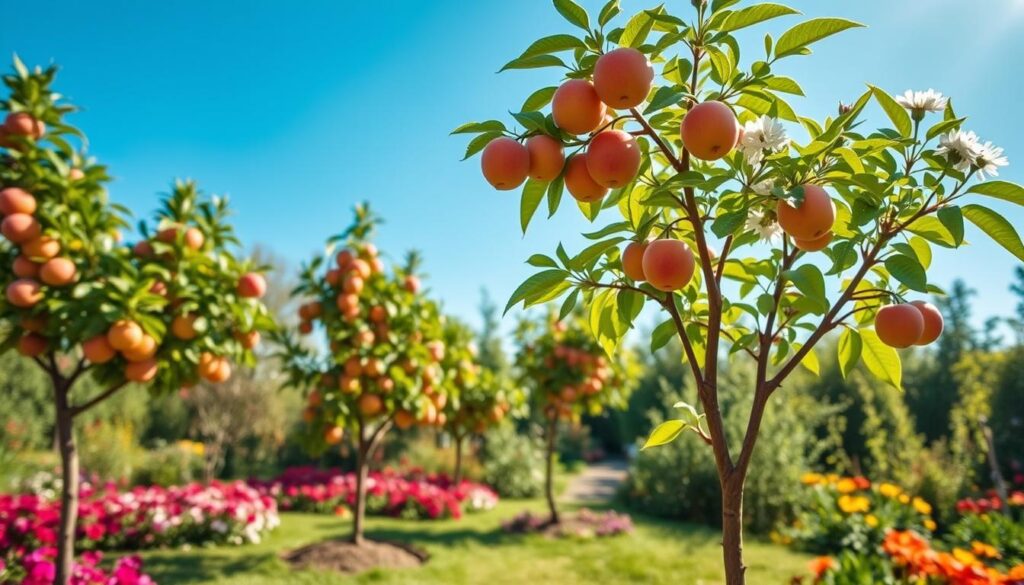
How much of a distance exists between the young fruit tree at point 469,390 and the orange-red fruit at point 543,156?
5.30 m

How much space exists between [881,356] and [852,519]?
555 cm

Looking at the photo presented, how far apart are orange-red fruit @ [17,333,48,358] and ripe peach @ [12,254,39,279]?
1.13 feet

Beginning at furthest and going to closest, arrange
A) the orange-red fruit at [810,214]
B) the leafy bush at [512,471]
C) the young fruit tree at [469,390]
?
the leafy bush at [512,471]
the young fruit tree at [469,390]
the orange-red fruit at [810,214]

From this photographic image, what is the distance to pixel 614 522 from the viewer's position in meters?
7.00

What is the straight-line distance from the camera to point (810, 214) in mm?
995

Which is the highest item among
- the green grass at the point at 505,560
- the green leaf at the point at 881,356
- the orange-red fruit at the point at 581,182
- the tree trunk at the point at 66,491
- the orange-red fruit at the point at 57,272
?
the orange-red fruit at the point at 57,272

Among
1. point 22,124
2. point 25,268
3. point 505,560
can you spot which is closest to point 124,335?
point 25,268

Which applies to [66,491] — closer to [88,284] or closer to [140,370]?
[140,370]

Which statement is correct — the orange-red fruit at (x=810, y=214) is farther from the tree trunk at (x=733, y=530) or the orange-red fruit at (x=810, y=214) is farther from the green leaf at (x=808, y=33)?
the tree trunk at (x=733, y=530)

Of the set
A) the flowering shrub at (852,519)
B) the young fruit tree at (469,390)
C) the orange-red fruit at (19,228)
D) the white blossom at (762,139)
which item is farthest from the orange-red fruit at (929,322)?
the young fruit tree at (469,390)

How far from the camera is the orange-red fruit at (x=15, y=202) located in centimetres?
277

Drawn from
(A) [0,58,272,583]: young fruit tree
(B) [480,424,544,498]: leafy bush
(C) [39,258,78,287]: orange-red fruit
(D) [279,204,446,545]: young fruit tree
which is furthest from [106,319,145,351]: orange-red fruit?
(B) [480,424,544,498]: leafy bush

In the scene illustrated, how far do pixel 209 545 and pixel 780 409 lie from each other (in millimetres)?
8088

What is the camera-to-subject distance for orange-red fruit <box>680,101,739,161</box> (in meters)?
1.00
